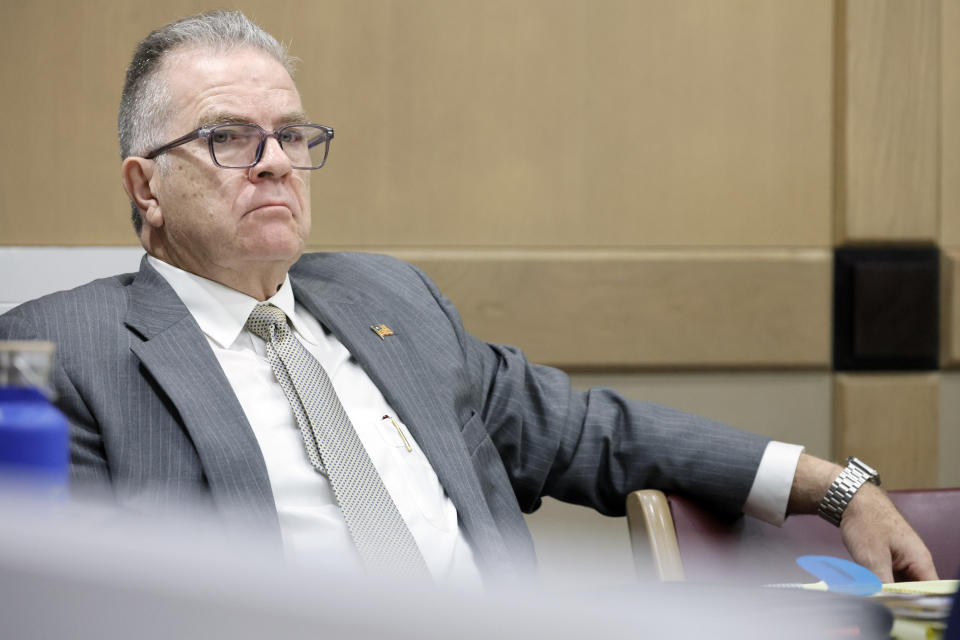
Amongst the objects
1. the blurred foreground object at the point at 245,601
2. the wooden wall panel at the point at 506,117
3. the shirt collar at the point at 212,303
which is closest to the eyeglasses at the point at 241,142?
the shirt collar at the point at 212,303

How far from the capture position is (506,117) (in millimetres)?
1936

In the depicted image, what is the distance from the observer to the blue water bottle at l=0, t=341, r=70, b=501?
39cm

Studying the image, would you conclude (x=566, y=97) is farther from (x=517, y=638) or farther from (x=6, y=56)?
(x=517, y=638)

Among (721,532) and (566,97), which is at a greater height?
(566,97)

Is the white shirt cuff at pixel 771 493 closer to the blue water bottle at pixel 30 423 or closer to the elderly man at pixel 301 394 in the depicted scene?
the elderly man at pixel 301 394

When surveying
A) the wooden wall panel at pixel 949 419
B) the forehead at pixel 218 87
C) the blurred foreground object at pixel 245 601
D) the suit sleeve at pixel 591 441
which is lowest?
the wooden wall panel at pixel 949 419

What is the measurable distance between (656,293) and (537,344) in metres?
0.28

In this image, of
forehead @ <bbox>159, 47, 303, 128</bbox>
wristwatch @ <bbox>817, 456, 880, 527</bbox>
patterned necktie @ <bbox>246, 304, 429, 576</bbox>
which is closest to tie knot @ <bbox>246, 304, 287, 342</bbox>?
patterned necktie @ <bbox>246, 304, 429, 576</bbox>

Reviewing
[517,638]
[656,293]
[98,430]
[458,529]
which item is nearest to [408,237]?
[656,293]

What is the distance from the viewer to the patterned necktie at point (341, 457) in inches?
45.9

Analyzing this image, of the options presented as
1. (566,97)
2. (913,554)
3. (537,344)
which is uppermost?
(566,97)

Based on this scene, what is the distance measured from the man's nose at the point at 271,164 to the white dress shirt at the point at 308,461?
0.56 ft

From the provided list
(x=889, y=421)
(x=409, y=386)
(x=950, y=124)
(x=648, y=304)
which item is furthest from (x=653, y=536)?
(x=950, y=124)

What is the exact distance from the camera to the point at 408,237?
192 cm
